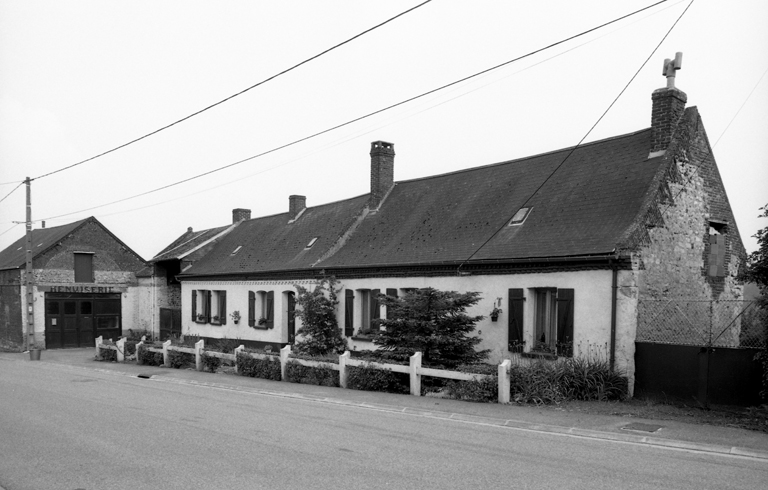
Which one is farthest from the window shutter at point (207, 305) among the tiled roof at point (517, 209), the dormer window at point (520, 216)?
the dormer window at point (520, 216)

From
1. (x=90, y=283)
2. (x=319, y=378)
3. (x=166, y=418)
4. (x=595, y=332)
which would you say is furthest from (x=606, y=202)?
(x=90, y=283)

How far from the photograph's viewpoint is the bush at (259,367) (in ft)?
58.9

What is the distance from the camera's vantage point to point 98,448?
8617mm

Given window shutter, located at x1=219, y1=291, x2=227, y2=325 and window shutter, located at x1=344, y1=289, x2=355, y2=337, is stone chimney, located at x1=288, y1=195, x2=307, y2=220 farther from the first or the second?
window shutter, located at x1=344, y1=289, x2=355, y2=337

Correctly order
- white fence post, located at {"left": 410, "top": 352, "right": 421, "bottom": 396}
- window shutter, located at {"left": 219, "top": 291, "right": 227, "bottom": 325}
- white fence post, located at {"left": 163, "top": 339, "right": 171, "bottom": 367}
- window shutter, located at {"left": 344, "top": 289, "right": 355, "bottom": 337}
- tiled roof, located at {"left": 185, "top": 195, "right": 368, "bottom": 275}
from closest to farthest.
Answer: white fence post, located at {"left": 410, "top": 352, "right": 421, "bottom": 396}
window shutter, located at {"left": 344, "top": 289, "right": 355, "bottom": 337}
white fence post, located at {"left": 163, "top": 339, "right": 171, "bottom": 367}
tiled roof, located at {"left": 185, "top": 195, "right": 368, "bottom": 275}
window shutter, located at {"left": 219, "top": 291, "right": 227, "bottom": 325}

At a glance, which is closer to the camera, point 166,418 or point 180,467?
point 180,467

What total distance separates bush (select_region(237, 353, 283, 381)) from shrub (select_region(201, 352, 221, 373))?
166 centimetres

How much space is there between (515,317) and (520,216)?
3.37 meters

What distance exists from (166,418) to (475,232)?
10.6m

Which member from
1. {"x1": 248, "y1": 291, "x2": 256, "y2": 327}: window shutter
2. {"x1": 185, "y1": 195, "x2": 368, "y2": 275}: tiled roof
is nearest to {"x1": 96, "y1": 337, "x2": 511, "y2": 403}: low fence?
{"x1": 248, "y1": 291, "x2": 256, "y2": 327}: window shutter

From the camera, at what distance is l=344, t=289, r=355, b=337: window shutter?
843 inches

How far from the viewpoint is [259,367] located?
60.8 feet

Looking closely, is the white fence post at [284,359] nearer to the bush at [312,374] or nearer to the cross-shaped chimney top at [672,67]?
the bush at [312,374]

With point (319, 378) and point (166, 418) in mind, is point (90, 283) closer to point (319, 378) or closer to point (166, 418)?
point (319, 378)
